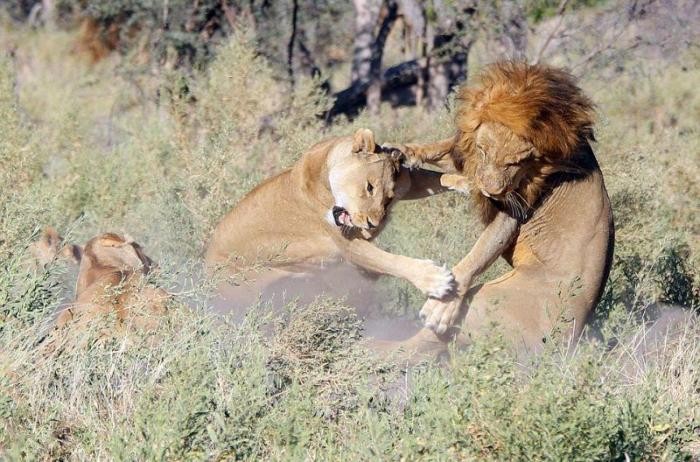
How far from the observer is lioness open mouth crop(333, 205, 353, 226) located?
6648 mm

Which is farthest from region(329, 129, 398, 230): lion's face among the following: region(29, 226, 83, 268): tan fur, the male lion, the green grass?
region(29, 226, 83, 268): tan fur

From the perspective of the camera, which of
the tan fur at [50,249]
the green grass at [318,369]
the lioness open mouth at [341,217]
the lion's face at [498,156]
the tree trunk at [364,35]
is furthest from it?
the tree trunk at [364,35]

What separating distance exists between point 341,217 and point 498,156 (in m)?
1.04

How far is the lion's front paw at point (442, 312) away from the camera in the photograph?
6207mm

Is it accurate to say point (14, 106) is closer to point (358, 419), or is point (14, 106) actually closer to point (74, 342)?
point (74, 342)

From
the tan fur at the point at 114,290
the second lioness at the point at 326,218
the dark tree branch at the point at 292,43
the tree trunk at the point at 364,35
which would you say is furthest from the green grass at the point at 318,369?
the tree trunk at the point at 364,35

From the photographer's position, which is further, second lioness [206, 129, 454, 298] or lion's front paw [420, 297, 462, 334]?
second lioness [206, 129, 454, 298]

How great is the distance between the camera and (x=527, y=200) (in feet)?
21.0

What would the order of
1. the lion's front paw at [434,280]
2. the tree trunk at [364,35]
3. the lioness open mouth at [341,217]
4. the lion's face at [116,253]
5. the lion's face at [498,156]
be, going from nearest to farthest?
the lion's face at [498,156] → the lion's front paw at [434,280] → the lioness open mouth at [341,217] → the lion's face at [116,253] → the tree trunk at [364,35]

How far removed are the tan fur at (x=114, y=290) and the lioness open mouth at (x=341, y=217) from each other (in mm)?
1003

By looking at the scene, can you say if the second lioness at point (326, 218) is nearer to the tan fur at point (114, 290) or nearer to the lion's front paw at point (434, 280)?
the lion's front paw at point (434, 280)

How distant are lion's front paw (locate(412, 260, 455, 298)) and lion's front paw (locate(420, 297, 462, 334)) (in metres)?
0.06

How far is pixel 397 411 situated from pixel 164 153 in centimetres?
666

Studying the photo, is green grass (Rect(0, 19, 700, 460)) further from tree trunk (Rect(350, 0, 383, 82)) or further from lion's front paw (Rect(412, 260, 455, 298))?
tree trunk (Rect(350, 0, 383, 82))
